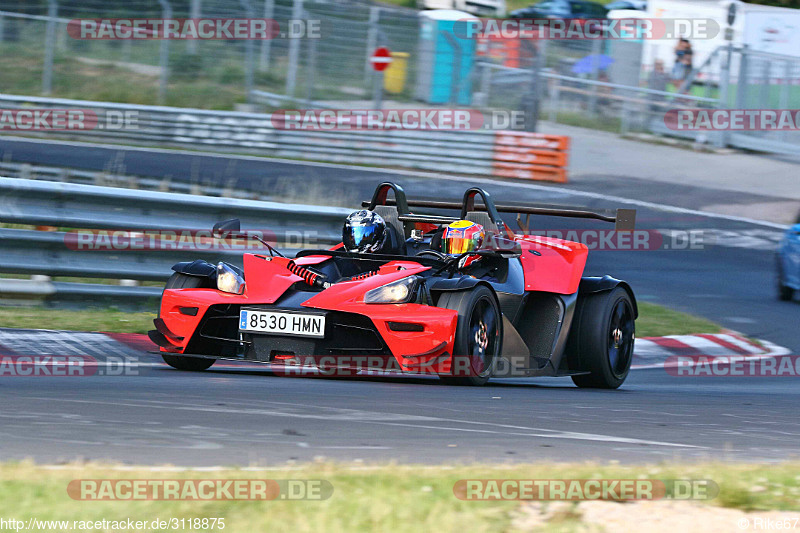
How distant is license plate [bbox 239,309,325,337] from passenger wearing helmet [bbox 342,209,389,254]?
107 centimetres

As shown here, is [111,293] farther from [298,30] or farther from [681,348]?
[298,30]

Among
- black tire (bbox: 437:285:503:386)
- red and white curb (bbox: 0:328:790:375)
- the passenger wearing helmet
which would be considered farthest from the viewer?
the passenger wearing helmet

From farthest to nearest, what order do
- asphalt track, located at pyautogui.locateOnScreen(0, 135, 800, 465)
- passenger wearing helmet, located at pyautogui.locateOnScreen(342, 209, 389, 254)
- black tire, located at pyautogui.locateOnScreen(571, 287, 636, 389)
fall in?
1. black tire, located at pyautogui.locateOnScreen(571, 287, 636, 389)
2. passenger wearing helmet, located at pyautogui.locateOnScreen(342, 209, 389, 254)
3. asphalt track, located at pyautogui.locateOnScreen(0, 135, 800, 465)

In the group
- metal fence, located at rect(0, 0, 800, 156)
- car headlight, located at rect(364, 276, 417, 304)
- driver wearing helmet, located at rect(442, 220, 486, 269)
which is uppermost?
metal fence, located at rect(0, 0, 800, 156)

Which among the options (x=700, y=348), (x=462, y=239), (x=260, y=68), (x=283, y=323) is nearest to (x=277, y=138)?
(x=260, y=68)

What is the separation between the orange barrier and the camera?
2123 centimetres

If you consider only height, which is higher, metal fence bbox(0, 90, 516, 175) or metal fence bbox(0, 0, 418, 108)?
metal fence bbox(0, 0, 418, 108)

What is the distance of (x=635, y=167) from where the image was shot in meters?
23.6

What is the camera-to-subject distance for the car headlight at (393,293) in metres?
6.86

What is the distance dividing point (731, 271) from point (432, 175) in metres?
6.59

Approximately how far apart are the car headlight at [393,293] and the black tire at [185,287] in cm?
113

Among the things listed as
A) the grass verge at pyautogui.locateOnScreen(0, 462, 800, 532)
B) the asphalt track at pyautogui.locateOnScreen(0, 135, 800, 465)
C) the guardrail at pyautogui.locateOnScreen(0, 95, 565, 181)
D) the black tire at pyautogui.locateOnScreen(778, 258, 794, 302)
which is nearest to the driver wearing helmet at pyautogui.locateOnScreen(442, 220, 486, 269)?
the asphalt track at pyautogui.locateOnScreen(0, 135, 800, 465)

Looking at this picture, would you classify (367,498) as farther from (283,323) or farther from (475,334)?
(475,334)

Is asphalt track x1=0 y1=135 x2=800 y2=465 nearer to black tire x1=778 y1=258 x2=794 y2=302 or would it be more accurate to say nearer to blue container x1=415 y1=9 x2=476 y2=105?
black tire x1=778 y1=258 x2=794 y2=302
